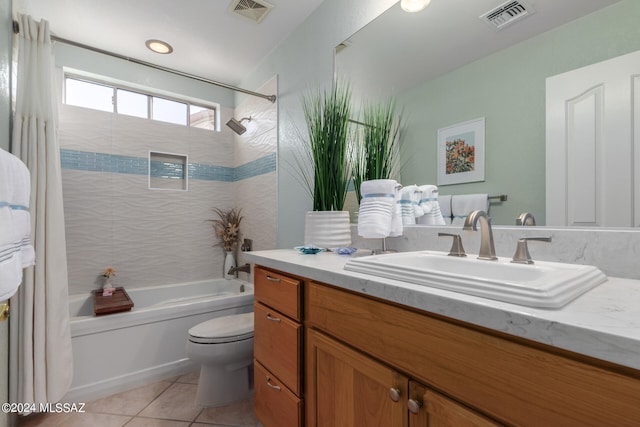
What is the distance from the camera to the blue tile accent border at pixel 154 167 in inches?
93.6

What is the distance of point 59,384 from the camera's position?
1489 mm

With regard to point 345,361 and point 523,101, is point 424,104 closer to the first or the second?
point 523,101

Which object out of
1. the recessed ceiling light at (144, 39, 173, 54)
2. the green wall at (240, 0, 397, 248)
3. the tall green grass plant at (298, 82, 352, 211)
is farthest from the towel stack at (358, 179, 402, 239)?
the recessed ceiling light at (144, 39, 173, 54)

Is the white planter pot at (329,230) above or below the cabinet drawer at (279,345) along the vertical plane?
above

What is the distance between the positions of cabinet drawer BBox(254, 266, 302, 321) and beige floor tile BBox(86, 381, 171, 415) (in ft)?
3.53

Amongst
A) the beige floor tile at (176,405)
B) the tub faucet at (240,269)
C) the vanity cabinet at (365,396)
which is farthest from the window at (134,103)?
the vanity cabinet at (365,396)

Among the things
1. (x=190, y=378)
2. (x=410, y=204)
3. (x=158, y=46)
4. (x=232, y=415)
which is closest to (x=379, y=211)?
(x=410, y=204)

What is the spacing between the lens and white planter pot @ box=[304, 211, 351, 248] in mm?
1453

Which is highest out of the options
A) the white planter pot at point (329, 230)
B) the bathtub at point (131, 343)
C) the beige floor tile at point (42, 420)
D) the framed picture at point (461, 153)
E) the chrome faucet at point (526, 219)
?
the framed picture at point (461, 153)

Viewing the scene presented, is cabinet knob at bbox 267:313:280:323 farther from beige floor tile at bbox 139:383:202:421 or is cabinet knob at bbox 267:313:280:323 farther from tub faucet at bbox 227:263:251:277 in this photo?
tub faucet at bbox 227:263:251:277

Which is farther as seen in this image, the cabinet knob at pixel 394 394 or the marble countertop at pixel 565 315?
the cabinet knob at pixel 394 394

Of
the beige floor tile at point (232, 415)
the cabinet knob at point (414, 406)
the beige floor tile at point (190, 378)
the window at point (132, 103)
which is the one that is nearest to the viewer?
the cabinet knob at point (414, 406)

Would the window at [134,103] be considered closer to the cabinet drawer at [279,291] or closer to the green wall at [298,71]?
the green wall at [298,71]

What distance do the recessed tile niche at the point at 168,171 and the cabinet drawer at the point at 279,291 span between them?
1896 mm
